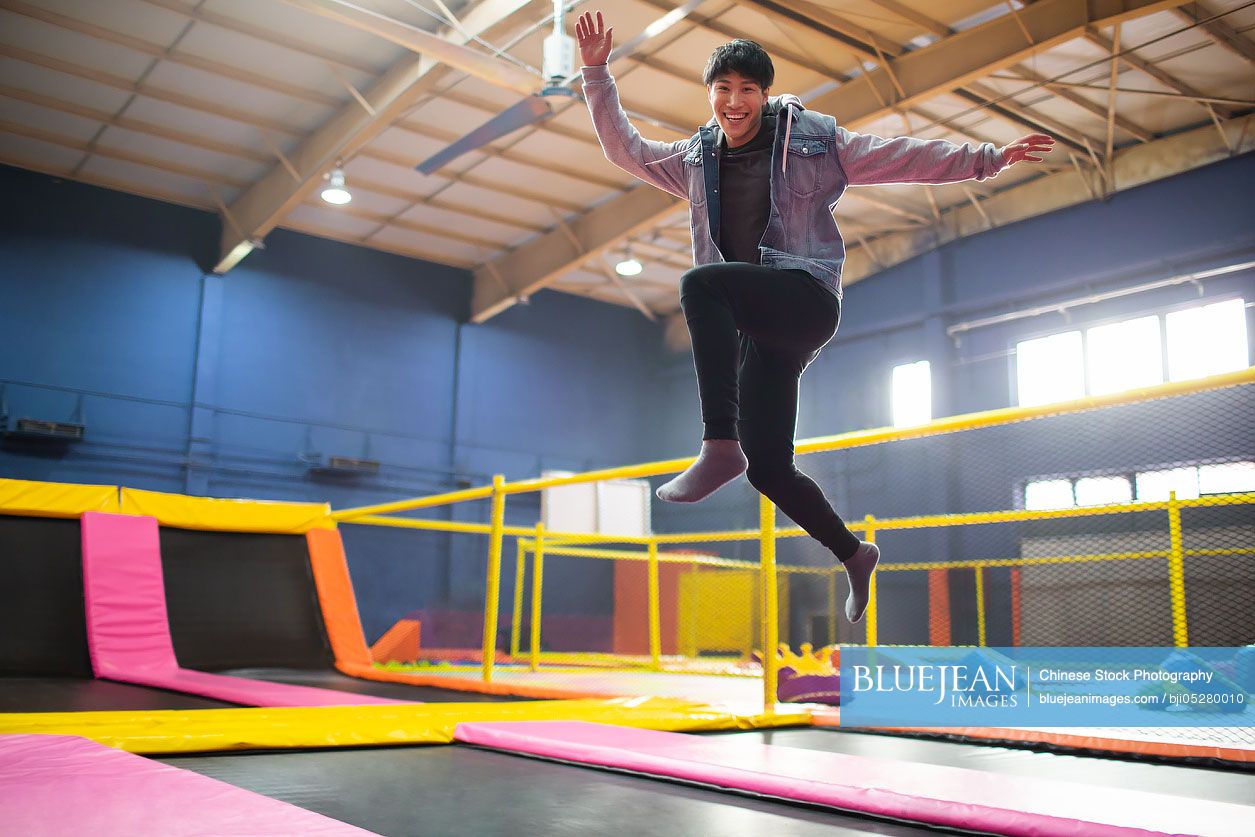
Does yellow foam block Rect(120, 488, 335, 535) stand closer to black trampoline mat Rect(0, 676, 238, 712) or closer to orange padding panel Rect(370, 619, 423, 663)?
black trampoline mat Rect(0, 676, 238, 712)

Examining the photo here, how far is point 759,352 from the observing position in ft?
4.93

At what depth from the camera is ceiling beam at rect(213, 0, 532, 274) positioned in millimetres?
8719

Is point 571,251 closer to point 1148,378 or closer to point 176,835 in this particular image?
point 1148,378

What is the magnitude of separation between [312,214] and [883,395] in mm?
7864

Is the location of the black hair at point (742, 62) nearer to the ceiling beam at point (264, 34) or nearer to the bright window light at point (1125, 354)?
the ceiling beam at point (264, 34)

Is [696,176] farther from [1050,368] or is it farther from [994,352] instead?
[994,352]

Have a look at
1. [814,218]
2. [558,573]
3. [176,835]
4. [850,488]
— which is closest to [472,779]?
[176,835]

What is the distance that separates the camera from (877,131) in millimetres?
10820

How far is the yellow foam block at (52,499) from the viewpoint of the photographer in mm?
6074

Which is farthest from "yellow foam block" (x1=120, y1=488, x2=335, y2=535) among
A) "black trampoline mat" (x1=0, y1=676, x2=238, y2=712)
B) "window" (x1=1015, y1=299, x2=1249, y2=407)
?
"window" (x1=1015, y1=299, x2=1249, y2=407)

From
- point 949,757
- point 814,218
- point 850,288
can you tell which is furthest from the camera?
point 850,288

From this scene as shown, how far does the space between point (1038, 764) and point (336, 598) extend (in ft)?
17.8

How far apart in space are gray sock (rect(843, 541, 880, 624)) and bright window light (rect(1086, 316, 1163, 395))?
9658 millimetres

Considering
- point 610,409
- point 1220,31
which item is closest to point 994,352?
point 1220,31
